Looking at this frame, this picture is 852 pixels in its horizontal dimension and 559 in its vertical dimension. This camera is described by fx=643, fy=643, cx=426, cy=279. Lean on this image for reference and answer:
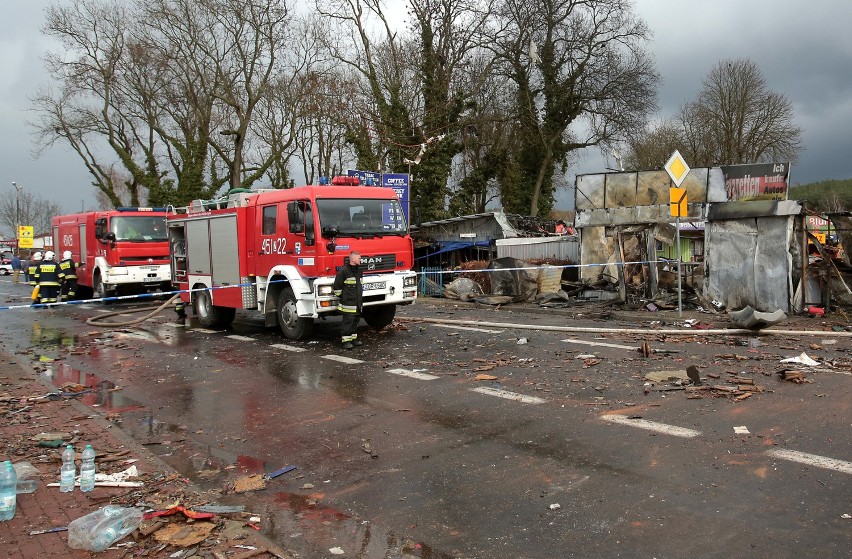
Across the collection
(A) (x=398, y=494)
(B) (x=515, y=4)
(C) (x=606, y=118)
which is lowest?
(A) (x=398, y=494)

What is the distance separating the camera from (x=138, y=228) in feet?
69.8

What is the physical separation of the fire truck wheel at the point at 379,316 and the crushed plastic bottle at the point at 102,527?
28.8 feet

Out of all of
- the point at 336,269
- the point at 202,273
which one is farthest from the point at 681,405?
the point at 202,273

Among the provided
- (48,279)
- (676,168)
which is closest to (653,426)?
(676,168)

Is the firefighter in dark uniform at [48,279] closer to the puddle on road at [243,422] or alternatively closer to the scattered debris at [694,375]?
the puddle on road at [243,422]

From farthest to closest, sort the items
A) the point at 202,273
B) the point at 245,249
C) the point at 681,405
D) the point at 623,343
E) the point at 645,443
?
the point at 202,273
the point at 245,249
the point at 623,343
the point at 681,405
the point at 645,443

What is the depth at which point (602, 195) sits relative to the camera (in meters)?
19.7

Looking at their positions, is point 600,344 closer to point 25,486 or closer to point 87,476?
point 87,476

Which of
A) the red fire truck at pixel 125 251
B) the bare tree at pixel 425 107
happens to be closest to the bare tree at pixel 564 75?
the bare tree at pixel 425 107

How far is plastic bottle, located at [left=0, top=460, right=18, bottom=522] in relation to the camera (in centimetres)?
437

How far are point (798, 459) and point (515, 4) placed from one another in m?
32.0

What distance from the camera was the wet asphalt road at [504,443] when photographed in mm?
4086

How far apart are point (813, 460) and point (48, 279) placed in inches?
804

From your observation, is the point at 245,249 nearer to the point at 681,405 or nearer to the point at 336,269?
the point at 336,269
